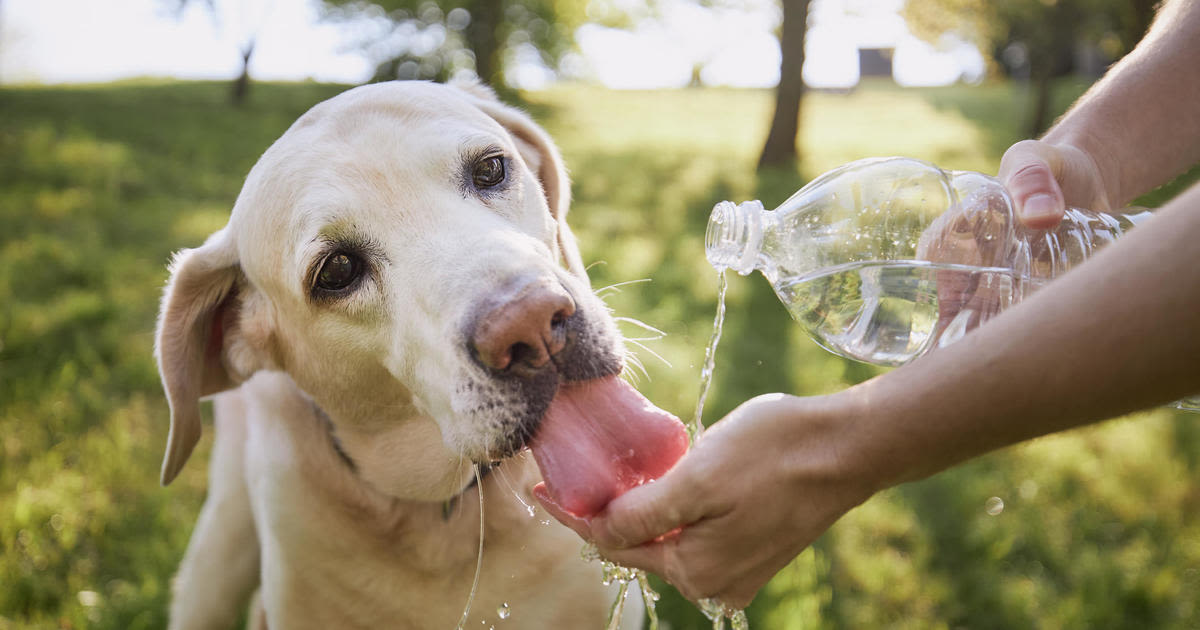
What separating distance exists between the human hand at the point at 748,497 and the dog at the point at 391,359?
352mm

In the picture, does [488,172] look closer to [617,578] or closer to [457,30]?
[617,578]

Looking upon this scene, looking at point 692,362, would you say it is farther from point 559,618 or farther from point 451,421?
point 451,421

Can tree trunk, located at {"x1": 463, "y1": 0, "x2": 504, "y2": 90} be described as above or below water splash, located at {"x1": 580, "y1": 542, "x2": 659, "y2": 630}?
below

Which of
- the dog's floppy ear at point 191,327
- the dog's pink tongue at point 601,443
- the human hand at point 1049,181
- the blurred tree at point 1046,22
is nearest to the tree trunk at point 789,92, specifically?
the blurred tree at point 1046,22

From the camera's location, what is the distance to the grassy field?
3.25 m

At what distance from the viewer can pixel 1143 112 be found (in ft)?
7.43

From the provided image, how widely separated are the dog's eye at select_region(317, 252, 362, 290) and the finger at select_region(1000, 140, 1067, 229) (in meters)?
1.60

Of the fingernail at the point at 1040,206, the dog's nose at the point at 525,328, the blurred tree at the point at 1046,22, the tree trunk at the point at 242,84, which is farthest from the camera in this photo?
the tree trunk at the point at 242,84

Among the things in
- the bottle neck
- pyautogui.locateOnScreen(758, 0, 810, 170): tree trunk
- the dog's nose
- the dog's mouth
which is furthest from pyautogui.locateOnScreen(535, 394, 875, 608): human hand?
pyautogui.locateOnScreen(758, 0, 810, 170): tree trunk

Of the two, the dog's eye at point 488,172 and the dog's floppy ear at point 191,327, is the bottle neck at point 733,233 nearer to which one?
the dog's eye at point 488,172

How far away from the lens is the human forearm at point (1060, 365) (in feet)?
3.66

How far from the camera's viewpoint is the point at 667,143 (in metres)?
15.1

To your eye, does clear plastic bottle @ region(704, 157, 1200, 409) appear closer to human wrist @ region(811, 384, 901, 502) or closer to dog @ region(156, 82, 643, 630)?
dog @ region(156, 82, 643, 630)

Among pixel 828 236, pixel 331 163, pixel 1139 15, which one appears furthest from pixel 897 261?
pixel 1139 15
